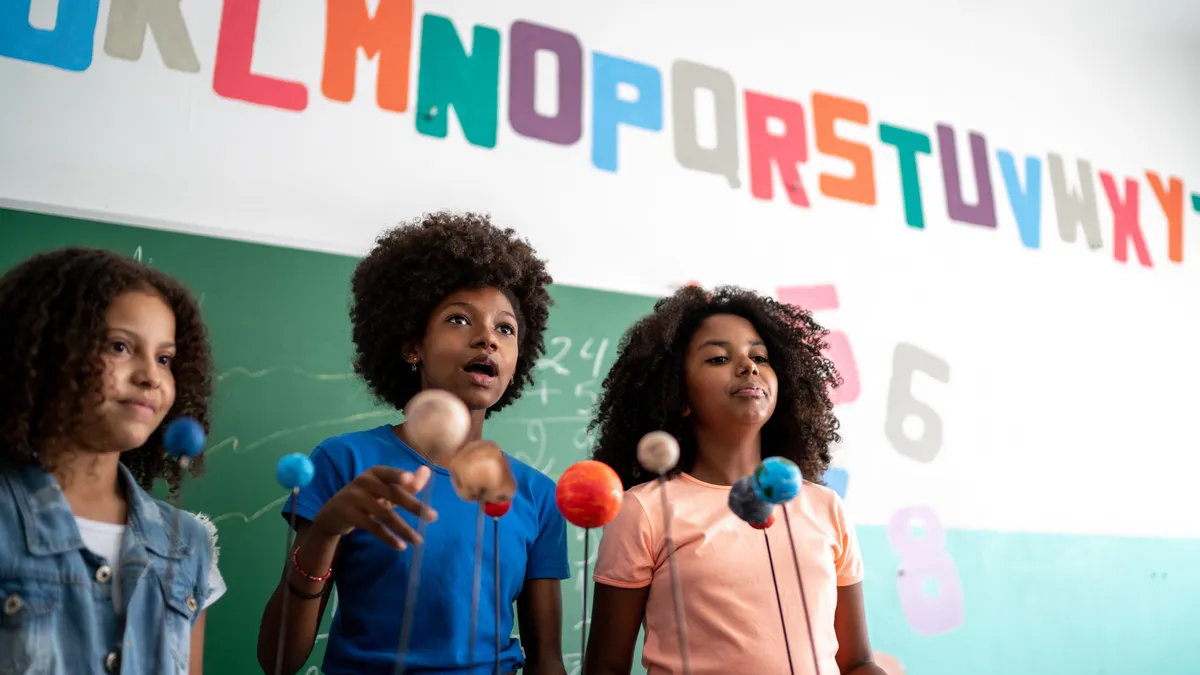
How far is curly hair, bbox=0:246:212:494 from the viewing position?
956 millimetres

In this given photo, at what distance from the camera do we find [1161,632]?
2260 millimetres

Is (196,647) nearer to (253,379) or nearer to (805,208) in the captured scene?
(253,379)

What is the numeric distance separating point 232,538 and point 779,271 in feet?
4.03

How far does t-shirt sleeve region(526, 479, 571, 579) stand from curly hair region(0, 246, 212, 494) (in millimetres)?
460

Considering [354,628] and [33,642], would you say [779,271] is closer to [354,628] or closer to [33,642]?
[354,628]

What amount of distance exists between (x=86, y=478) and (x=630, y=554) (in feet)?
2.20

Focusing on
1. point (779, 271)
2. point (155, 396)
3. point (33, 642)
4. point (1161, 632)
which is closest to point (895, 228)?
point (779, 271)

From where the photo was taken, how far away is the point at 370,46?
5.74 feet

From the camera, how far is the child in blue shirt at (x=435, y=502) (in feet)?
3.75

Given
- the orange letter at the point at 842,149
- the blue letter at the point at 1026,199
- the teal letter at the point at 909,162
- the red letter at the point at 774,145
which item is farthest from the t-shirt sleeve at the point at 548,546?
the blue letter at the point at 1026,199

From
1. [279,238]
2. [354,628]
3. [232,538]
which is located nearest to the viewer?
[354,628]

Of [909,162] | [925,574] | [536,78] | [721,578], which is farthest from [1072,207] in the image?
[721,578]

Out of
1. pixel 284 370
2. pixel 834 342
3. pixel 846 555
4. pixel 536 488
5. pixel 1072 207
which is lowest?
pixel 846 555

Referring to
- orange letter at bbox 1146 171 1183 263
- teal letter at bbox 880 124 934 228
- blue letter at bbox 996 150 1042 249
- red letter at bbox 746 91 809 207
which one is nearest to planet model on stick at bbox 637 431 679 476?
red letter at bbox 746 91 809 207
